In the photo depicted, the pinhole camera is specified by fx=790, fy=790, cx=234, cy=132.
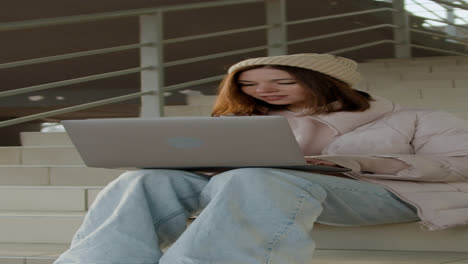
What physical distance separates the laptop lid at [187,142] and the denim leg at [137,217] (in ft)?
0.15

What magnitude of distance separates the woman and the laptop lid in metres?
0.03

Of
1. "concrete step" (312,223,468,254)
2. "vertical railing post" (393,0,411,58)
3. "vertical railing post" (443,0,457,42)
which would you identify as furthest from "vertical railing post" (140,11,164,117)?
"vertical railing post" (443,0,457,42)

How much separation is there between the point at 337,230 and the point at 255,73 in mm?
417

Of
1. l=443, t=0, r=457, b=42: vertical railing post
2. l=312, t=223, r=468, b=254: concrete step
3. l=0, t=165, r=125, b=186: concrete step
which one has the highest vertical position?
l=443, t=0, r=457, b=42: vertical railing post

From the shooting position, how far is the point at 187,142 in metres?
1.43

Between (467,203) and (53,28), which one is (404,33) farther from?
→ (467,203)

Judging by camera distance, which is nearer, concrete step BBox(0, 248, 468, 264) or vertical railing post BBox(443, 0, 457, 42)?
concrete step BBox(0, 248, 468, 264)

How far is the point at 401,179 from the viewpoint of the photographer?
67.3 inches

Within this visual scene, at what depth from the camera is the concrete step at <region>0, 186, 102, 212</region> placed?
2.46 metres

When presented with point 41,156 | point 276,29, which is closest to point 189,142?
point 41,156

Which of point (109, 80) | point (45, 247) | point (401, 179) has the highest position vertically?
point (109, 80)

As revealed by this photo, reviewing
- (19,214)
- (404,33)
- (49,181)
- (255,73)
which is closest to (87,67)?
(404,33)

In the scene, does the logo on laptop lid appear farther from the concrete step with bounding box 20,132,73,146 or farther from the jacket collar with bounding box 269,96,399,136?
the concrete step with bounding box 20,132,73,146

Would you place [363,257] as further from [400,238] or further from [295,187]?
[295,187]
